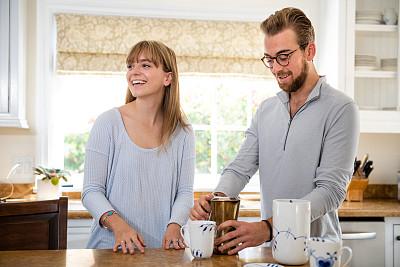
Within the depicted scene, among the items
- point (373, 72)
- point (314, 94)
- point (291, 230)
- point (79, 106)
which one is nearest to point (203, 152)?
point (79, 106)

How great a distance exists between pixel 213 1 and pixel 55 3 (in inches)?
44.2

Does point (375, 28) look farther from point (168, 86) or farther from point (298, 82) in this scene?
point (168, 86)

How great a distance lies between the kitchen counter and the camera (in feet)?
4.13

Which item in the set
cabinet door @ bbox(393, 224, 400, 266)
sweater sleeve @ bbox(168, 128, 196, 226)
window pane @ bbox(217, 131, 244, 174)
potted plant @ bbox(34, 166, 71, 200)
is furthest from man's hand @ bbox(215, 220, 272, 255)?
window pane @ bbox(217, 131, 244, 174)

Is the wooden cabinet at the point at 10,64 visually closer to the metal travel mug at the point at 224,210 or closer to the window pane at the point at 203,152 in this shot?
Result: the window pane at the point at 203,152

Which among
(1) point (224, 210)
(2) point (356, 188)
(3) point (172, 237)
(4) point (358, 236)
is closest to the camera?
(1) point (224, 210)

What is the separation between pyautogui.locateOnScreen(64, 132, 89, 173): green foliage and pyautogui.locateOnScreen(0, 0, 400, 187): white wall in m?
0.27

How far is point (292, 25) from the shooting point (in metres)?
1.69

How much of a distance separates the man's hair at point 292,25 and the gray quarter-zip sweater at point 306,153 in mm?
182

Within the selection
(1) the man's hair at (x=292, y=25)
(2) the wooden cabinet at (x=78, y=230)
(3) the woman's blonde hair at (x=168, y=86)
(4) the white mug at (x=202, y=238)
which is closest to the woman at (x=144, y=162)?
(3) the woman's blonde hair at (x=168, y=86)

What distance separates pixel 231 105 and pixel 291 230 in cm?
247

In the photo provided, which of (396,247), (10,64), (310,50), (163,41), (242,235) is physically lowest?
(396,247)

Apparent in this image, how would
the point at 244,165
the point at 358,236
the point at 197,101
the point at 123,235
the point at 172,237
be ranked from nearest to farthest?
the point at 123,235 < the point at 172,237 < the point at 244,165 < the point at 358,236 < the point at 197,101

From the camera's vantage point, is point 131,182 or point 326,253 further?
point 131,182
